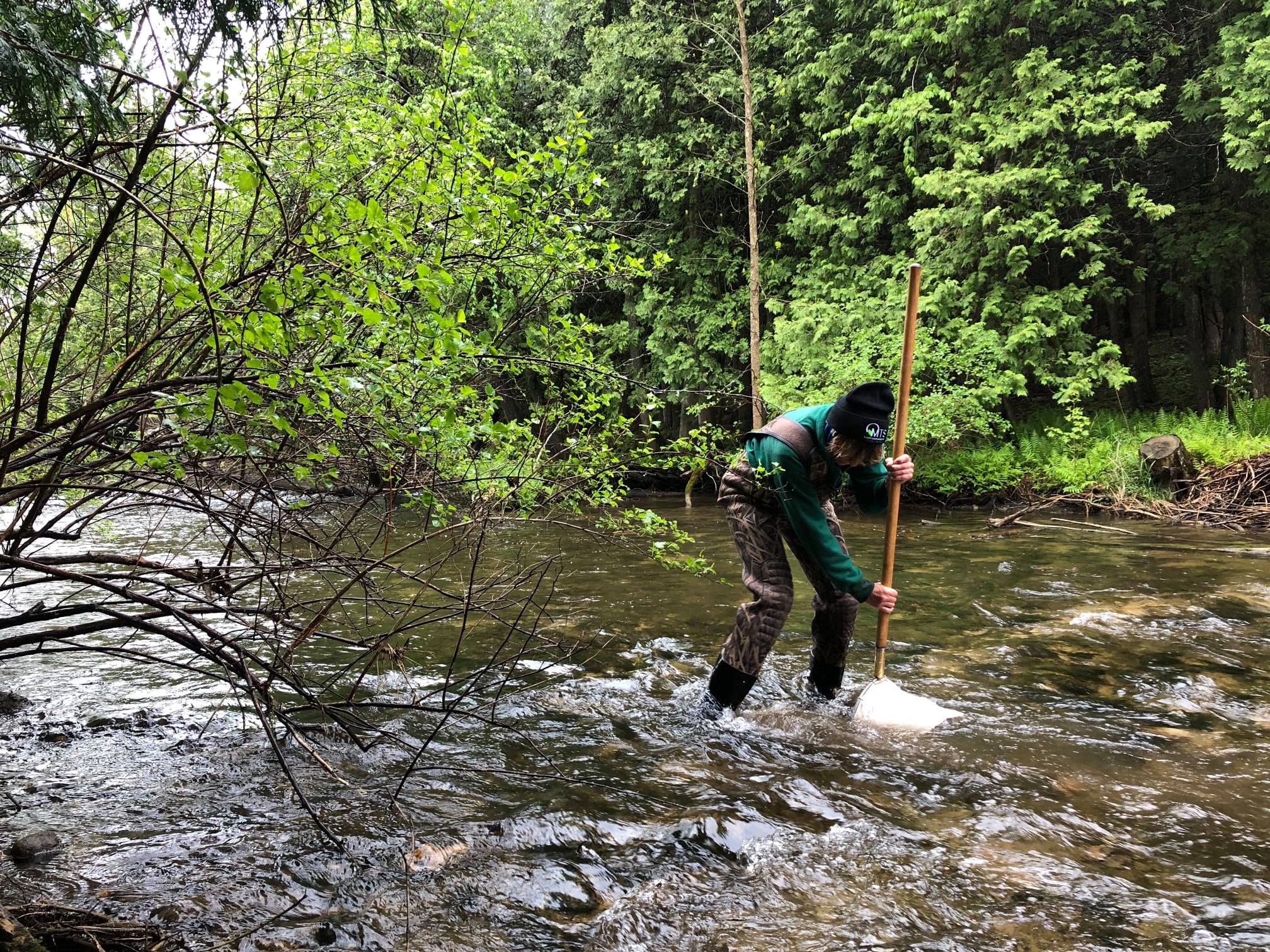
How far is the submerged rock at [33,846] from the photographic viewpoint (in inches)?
115

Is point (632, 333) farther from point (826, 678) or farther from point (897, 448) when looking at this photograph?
point (826, 678)

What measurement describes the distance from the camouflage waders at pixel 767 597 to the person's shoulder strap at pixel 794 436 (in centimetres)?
10

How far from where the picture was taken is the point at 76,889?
2.69m

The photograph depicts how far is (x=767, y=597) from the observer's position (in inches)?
179

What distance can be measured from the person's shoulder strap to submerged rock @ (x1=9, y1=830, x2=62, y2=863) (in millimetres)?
3703

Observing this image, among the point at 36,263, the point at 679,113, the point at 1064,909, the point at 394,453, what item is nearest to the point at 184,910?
the point at 394,453

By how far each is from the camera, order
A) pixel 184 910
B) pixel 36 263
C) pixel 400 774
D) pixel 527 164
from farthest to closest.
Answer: pixel 527 164, pixel 400 774, pixel 184 910, pixel 36 263

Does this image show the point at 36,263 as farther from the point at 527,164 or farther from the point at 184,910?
the point at 527,164

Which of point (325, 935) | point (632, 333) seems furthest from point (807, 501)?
point (632, 333)

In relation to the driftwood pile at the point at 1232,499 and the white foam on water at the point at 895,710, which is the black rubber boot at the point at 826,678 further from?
the driftwood pile at the point at 1232,499

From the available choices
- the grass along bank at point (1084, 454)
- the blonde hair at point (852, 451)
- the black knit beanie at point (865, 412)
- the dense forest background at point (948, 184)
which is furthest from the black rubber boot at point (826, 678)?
the grass along bank at point (1084, 454)

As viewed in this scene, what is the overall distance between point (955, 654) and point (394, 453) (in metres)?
4.44

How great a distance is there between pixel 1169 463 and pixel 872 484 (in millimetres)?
10235

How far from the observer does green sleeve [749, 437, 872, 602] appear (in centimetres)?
439
